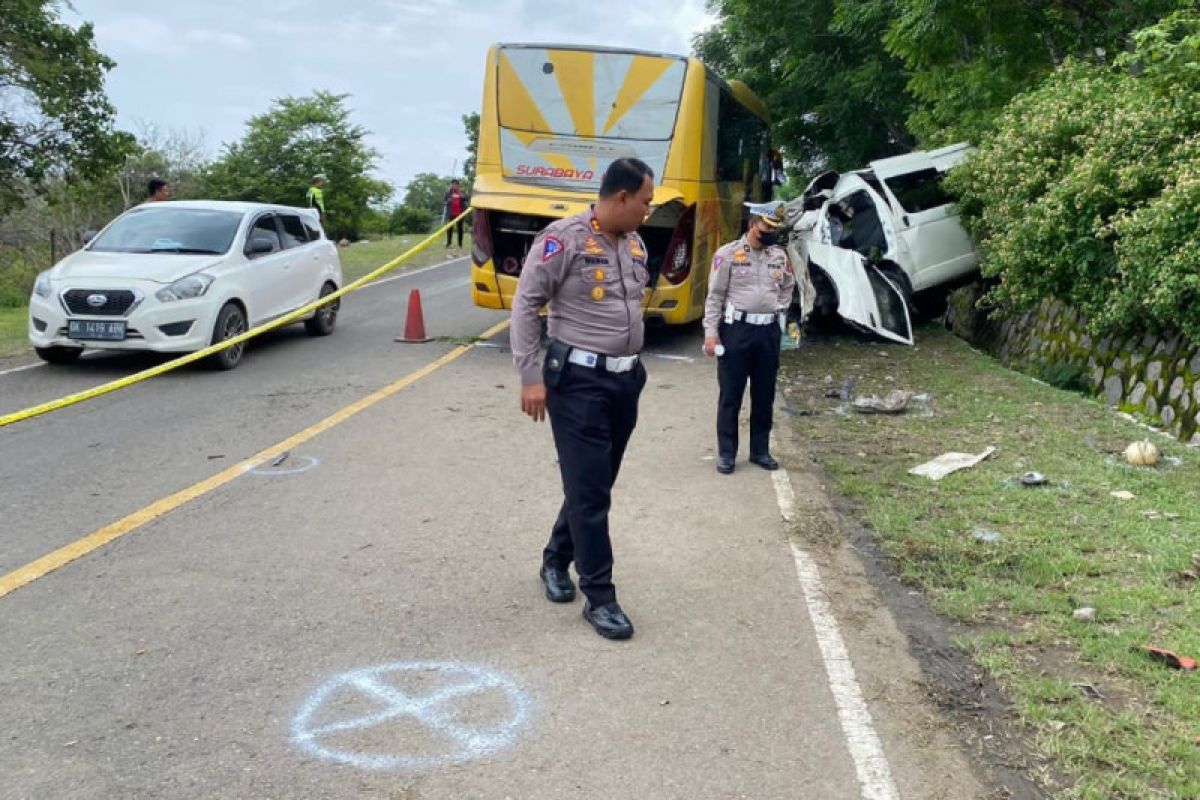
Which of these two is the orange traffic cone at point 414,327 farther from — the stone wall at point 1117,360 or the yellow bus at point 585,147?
the stone wall at point 1117,360

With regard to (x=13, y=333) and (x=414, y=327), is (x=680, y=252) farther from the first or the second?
(x=13, y=333)

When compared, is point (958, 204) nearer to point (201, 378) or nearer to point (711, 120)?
point (711, 120)

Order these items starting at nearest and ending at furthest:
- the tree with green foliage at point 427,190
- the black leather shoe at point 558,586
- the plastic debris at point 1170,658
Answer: the plastic debris at point 1170,658 → the black leather shoe at point 558,586 → the tree with green foliage at point 427,190

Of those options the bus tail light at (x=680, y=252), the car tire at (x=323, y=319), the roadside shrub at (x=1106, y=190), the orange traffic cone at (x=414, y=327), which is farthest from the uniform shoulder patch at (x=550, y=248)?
the car tire at (x=323, y=319)

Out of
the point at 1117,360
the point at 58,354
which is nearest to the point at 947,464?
the point at 1117,360

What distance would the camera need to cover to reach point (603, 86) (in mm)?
11320

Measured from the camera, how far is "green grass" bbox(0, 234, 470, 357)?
39.4 feet

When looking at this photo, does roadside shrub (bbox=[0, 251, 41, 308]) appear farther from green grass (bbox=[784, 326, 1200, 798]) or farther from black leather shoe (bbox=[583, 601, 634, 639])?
black leather shoe (bbox=[583, 601, 634, 639])

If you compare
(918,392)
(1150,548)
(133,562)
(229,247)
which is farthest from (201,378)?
(1150,548)

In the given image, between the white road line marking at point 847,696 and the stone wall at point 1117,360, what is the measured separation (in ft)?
17.3

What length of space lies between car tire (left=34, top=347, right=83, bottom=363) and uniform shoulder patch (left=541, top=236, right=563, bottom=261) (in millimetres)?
7549

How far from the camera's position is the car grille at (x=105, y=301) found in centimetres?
952

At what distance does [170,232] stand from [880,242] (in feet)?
26.6

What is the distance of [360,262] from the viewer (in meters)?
22.9
